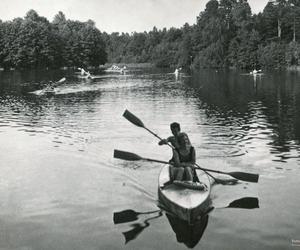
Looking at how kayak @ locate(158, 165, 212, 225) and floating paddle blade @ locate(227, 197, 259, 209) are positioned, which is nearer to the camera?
kayak @ locate(158, 165, 212, 225)

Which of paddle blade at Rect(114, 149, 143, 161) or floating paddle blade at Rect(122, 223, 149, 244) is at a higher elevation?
paddle blade at Rect(114, 149, 143, 161)

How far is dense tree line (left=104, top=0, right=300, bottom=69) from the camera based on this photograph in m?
118

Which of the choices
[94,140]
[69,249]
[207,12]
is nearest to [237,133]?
[94,140]

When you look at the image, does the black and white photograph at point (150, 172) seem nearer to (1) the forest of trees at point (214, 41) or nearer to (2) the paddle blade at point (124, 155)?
(2) the paddle blade at point (124, 155)

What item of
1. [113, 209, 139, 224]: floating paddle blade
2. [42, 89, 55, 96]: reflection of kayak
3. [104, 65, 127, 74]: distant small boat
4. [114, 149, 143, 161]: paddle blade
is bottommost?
[113, 209, 139, 224]: floating paddle blade

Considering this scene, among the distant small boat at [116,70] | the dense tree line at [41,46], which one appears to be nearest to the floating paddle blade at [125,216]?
the distant small boat at [116,70]

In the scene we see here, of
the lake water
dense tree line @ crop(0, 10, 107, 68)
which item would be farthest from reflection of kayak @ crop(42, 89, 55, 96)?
dense tree line @ crop(0, 10, 107, 68)

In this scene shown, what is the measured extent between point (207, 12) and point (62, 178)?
451ft

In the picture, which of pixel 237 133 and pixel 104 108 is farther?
pixel 104 108

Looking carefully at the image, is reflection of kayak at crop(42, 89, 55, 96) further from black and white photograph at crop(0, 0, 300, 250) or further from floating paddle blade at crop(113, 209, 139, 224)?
floating paddle blade at crop(113, 209, 139, 224)

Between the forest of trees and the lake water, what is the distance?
83.6 metres

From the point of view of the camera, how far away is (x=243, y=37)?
130 metres

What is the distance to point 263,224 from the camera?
1447cm

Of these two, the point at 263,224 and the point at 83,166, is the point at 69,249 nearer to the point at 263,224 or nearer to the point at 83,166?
the point at 263,224
